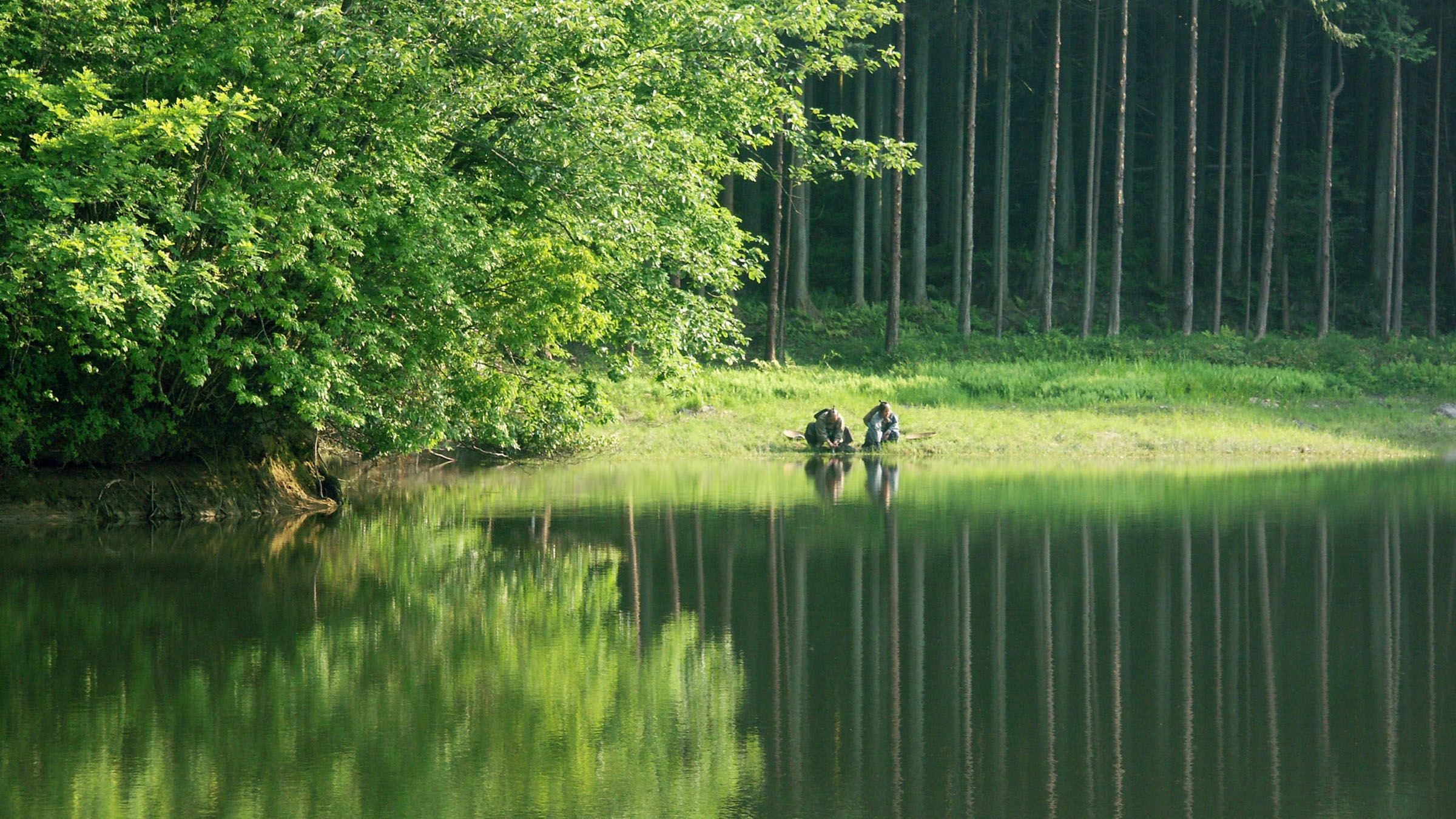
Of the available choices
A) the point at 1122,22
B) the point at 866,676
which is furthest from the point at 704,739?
the point at 1122,22

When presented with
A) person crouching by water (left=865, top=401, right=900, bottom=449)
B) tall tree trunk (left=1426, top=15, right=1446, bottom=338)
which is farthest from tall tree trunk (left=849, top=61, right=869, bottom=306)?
tall tree trunk (left=1426, top=15, right=1446, bottom=338)

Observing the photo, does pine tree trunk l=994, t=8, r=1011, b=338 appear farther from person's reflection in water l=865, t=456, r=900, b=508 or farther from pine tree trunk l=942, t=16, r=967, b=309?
person's reflection in water l=865, t=456, r=900, b=508

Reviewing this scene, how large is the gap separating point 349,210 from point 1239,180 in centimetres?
4038

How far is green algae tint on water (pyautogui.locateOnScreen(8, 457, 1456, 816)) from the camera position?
6.64 metres

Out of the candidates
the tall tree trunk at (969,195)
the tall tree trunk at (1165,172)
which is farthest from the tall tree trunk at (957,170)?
the tall tree trunk at (1165,172)

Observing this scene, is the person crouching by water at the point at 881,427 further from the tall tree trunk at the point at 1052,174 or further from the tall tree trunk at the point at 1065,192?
the tall tree trunk at the point at 1065,192

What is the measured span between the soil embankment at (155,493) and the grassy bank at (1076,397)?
5.58 meters

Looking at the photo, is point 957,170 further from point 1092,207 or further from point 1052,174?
point 1052,174

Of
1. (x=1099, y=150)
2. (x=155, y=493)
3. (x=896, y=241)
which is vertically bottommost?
(x=155, y=493)

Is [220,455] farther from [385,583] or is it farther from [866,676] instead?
[866,676]

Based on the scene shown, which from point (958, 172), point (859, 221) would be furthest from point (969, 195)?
point (958, 172)

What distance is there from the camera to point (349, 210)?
15789mm

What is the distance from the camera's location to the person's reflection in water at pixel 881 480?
1931 cm

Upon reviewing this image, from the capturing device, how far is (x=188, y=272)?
47.8 feet
